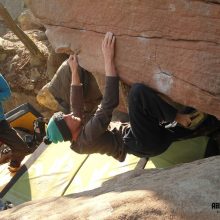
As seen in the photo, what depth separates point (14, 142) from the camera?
584 cm

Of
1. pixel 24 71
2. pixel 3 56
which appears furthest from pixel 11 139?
pixel 3 56

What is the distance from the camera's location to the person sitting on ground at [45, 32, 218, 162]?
12.3 ft

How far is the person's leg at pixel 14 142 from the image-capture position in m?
5.72

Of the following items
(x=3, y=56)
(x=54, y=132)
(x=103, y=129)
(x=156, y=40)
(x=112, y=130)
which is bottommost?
(x=3, y=56)

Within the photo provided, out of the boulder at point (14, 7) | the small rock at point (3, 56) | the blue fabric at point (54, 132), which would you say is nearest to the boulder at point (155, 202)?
the blue fabric at point (54, 132)

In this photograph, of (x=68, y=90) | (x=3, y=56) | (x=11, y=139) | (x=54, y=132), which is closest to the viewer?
(x=54, y=132)

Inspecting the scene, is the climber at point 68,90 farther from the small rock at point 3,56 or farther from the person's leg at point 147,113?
the small rock at point 3,56

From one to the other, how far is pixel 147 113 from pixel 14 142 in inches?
110

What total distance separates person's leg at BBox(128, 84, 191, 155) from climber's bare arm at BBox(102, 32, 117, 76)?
A: 0.32 metres

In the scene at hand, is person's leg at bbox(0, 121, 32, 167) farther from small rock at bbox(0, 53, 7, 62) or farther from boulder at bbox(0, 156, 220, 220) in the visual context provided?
small rock at bbox(0, 53, 7, 62)

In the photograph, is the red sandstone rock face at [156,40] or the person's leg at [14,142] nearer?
the red sandstone rock face at [156,40]

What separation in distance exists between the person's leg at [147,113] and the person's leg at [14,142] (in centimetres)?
253

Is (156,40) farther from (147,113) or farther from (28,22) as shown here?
(28,22)

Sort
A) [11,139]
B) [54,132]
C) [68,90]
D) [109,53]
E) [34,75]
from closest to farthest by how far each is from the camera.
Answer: [54,132] → [109,53] → [68,90] → [11,139] → [34,75]
